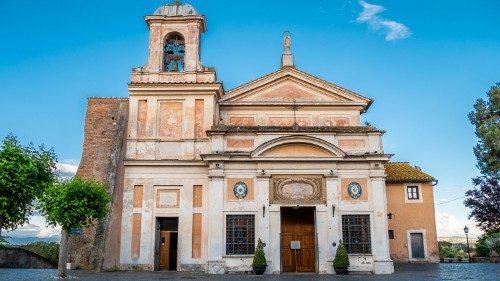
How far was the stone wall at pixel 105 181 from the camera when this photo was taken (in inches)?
874

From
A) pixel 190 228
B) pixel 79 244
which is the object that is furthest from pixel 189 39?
pixel 79 244

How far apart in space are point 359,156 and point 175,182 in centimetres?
896

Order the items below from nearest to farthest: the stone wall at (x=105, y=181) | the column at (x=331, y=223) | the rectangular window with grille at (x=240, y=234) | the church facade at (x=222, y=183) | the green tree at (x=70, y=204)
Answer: the green tree at (x=70, y=204) → the column at (x=331, y=223) → the rectangular window with grille at (x=240, y=234) → the church facade at (x=222, y=183) → the stone wall at (x=105, y=181)

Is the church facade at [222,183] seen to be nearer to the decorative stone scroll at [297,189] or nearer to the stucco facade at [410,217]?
the decorative stone scroll at [297,189]

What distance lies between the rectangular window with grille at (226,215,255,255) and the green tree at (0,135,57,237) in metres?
8.07

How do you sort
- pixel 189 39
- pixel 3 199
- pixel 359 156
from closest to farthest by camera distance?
pixel 3 199
pixel 359 156
pixel 189 39

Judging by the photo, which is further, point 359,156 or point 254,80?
point 254,80

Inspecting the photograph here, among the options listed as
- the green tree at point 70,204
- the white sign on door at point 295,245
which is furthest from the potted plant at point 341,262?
the green tree at point 70,204

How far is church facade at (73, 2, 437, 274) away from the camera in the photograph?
72.4ft

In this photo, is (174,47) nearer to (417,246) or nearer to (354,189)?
(354,189)

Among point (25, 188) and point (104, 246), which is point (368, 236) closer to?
point (104, 246)

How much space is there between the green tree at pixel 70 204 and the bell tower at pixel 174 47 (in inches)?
306

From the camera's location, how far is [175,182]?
78.1 feet

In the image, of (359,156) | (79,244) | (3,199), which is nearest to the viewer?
(3,199)
